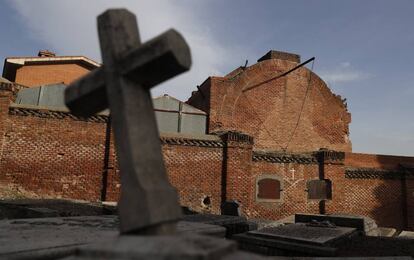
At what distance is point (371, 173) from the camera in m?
17.9

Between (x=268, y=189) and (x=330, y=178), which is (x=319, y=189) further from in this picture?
(x=268, y=189)

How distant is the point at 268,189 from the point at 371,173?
5914 millimetres

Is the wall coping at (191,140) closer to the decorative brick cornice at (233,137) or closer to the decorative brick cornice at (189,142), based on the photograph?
the decorative brick cornice at (189,142)

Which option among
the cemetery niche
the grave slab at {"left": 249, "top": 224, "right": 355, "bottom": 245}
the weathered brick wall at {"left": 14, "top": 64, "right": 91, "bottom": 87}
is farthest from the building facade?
the cemetery niche

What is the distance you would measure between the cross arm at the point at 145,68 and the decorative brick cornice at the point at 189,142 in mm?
11599

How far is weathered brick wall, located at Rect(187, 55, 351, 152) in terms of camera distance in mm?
19719

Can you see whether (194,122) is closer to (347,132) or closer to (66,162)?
(66,162)

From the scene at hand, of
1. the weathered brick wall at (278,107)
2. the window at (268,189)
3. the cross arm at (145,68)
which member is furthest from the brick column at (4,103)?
the cross arm at (145,68)

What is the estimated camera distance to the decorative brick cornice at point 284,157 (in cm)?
1591

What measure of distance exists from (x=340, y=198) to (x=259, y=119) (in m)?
6.26

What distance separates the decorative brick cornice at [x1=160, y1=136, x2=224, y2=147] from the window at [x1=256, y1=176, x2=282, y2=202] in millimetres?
2702

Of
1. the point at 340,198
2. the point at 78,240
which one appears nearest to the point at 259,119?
the point at 340,198

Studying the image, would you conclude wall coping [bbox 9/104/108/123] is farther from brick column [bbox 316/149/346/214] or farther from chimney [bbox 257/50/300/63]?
chimney [bbox 257/50/300/63]

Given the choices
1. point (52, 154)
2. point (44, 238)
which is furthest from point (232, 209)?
point (44, 238)
